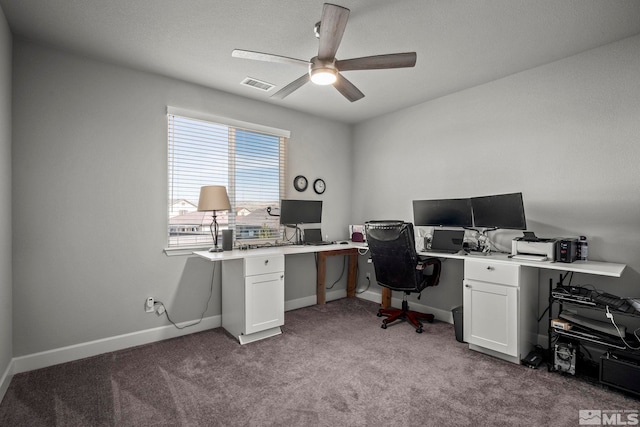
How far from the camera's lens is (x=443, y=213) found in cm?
→ 348

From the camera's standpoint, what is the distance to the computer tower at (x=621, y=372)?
6.66 feet

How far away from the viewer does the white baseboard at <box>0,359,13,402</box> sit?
6.87 ft

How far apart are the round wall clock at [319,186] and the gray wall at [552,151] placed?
3.86 ft

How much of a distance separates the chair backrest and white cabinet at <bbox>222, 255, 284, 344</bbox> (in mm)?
1034

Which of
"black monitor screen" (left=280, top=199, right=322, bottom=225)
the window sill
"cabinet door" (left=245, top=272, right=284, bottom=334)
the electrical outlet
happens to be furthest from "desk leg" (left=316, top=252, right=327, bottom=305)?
the electrical outlet

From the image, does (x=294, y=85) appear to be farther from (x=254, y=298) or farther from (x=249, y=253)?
(x=254, y=298)

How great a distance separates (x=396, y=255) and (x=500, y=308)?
3.27ft

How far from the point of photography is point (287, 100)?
3.86 metres

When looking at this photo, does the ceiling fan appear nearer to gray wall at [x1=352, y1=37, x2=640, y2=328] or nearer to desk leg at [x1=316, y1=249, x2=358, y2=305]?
gray wall at [x1=352, y1=37, x2=640, y2=328]

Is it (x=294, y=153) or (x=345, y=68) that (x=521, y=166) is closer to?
(x=345, y=68)

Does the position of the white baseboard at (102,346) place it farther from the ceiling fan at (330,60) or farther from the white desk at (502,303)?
the ceiling fan at (330,60)

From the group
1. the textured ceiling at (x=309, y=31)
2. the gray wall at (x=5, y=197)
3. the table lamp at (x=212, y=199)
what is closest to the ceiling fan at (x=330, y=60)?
the textured ceiling at (x=309, y=31)

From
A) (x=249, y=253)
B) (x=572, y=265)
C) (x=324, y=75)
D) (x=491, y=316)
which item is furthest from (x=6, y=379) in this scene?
(x=572, y=265)

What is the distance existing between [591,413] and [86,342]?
3.79 metres
